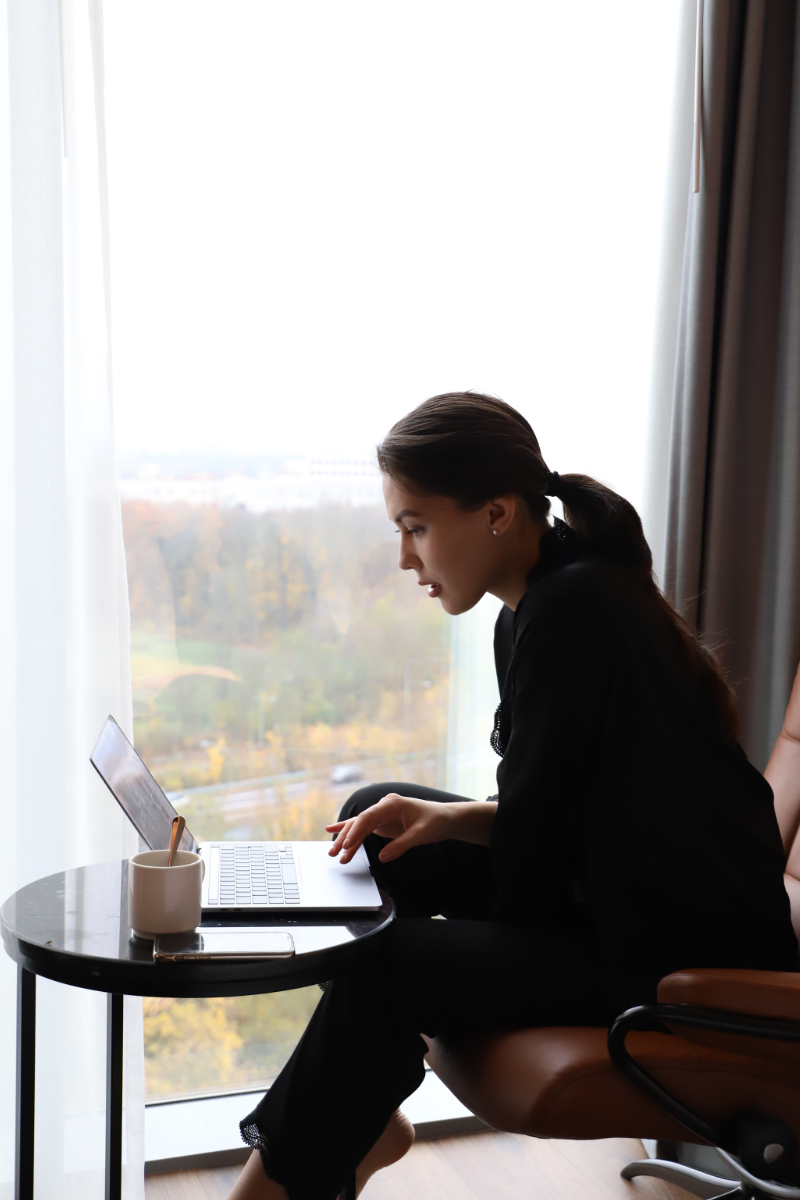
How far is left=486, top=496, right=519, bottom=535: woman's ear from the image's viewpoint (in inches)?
53.9

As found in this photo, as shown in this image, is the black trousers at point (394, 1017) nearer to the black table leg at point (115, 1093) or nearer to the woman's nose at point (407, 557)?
the black table leg at point (115, 1093)

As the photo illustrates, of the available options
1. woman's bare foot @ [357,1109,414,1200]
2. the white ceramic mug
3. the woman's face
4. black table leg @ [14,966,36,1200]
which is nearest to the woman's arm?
the woman's face

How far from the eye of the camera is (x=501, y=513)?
1.38m

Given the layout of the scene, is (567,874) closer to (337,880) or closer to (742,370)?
(337,880)

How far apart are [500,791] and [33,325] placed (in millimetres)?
960

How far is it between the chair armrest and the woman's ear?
598 mm

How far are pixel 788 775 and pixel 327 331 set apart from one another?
1126mm

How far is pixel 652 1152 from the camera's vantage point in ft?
6.17

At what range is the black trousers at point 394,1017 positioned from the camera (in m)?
1.12

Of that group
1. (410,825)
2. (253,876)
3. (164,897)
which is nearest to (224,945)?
(164,897)

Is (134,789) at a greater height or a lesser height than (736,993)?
greater

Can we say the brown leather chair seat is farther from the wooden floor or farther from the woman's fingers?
the wooden floor

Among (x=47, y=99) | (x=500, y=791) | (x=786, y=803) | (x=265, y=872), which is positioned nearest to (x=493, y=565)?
(x=500, y=791)

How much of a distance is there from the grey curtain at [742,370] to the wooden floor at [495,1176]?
31.6 inches
